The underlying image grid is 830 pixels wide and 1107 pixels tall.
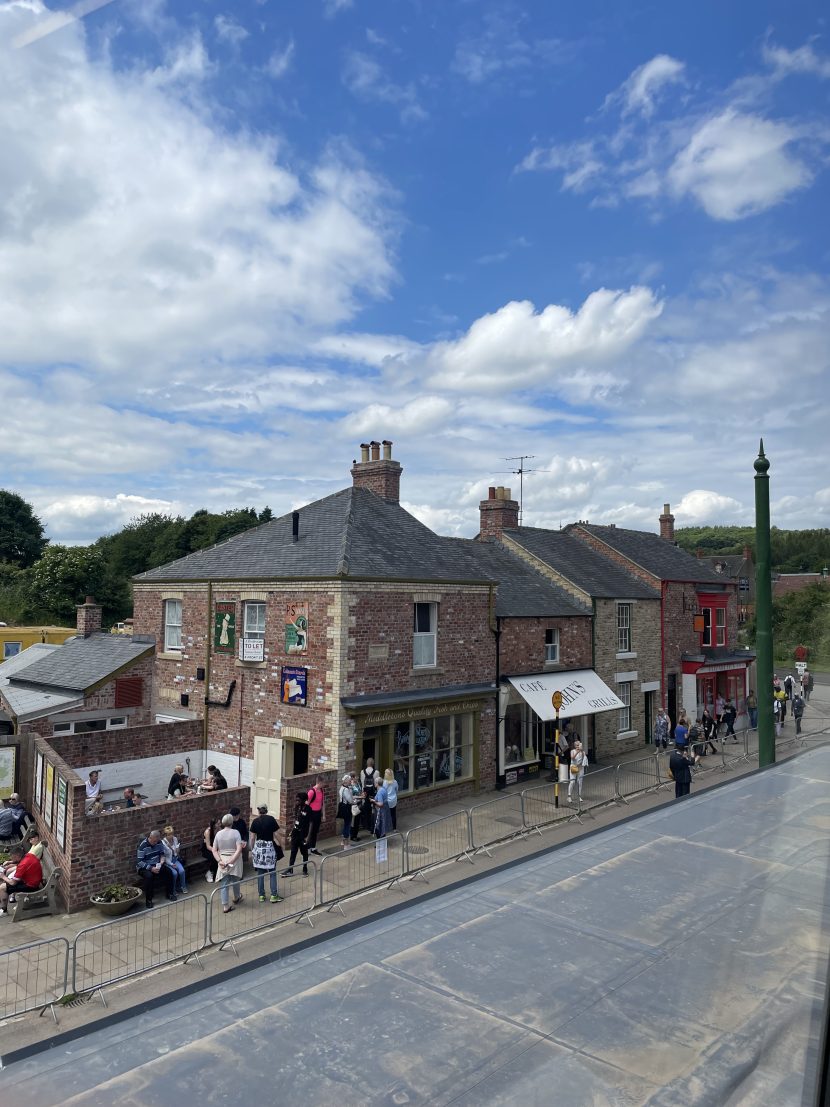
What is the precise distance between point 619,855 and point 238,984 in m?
4.36

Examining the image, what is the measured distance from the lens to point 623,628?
26.6m

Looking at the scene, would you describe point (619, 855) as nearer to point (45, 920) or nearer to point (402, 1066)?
point (402, 1066)

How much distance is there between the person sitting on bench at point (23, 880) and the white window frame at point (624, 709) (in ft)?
60.3

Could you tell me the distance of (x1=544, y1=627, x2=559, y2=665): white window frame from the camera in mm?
23328

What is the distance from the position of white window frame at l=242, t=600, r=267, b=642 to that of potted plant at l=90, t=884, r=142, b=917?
7.14m

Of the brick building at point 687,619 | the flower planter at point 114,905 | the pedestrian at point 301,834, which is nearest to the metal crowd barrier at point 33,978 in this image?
the flower planter at point 114,905

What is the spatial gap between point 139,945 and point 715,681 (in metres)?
26.1

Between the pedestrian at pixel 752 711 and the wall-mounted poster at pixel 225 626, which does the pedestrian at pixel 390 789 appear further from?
the pedestrian at pixel 752 711

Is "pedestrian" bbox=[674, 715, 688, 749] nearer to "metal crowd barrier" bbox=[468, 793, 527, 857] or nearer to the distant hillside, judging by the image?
"metal crowd barrier" bbox=[468, 793, 527, 857]

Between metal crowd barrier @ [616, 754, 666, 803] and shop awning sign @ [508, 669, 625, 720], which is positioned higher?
shop awning sign @ [508, 669, 625, 720]

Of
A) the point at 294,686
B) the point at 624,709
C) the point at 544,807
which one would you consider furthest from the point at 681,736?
the point at 294,686

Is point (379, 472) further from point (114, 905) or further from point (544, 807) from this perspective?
point (114, 905)

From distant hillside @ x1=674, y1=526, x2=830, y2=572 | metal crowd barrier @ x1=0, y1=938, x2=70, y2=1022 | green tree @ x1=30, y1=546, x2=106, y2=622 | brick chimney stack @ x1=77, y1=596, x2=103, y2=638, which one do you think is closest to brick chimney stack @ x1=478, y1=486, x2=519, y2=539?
brick chimney stack @ x1=77, y1=596, x2=103, y2=638

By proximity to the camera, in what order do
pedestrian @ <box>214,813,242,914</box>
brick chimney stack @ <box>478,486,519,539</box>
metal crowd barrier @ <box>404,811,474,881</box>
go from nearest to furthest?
pedestrian @ <box>214,813,242,914</box>
metal crowd barrier @ <box>404,811,474,881</box>
brick chimney stack @ <box>478,486,519,539</box>
